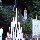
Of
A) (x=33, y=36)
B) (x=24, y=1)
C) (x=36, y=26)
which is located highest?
(x=24, y=1)

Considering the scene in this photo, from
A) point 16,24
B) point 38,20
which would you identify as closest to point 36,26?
point 38,20

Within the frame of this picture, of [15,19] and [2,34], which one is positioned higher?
[15,19]

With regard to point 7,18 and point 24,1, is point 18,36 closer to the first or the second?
point 7,18

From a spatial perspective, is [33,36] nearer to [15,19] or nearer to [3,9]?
[15,19]

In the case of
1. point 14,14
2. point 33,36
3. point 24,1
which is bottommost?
point 33,36

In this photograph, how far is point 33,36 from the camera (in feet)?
7.70

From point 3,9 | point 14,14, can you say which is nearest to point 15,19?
point 14,14

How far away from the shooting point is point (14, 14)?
7.55ft

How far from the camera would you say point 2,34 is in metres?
2.29

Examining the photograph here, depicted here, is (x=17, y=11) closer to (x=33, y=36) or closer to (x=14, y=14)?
(x=14, y=14)

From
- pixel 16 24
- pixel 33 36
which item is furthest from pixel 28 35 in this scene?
pixel 16 24

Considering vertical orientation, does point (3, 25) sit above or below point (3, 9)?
below

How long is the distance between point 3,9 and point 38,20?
527mm

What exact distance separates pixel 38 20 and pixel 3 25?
51cm
